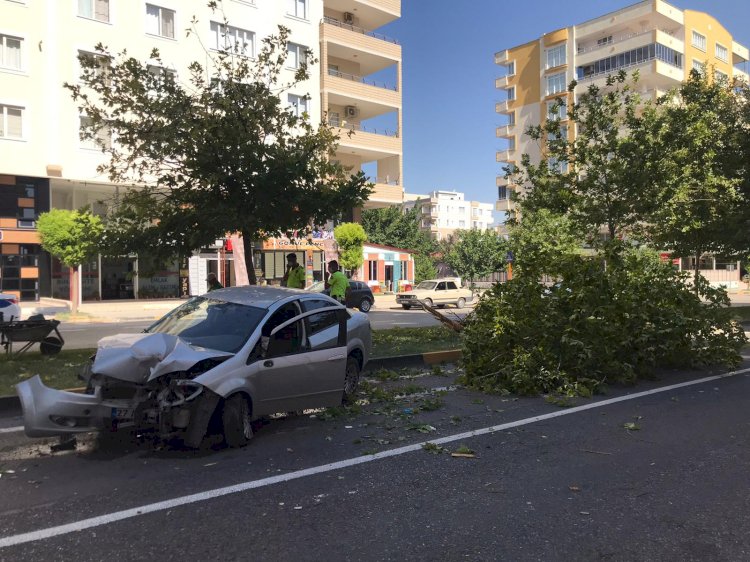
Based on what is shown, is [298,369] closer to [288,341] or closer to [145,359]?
[288,341]

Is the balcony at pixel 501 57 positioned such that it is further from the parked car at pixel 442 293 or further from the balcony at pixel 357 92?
the parked car at pixel 442 293

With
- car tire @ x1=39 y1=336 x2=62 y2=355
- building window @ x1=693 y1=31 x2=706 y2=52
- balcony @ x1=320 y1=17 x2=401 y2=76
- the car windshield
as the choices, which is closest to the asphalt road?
car tire @ x1=39 y1=336 x2=62 y2=355

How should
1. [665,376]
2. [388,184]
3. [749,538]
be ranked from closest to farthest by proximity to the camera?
1. [749,538]
2. [665,376]
3. [388,184]

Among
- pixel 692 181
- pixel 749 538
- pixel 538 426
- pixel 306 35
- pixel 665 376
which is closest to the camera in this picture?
pixel 749 538

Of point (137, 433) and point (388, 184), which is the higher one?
point (388, 184)

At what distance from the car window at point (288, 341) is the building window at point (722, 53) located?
6634 cm

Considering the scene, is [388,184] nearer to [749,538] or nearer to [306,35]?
[306,35]

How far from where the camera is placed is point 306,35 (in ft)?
116

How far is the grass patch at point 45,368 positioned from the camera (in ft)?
25.6

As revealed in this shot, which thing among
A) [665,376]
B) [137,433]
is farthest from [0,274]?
[665,376]

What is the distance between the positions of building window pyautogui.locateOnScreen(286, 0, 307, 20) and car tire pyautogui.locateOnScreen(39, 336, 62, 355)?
28609 mm

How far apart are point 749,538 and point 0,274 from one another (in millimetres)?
29714

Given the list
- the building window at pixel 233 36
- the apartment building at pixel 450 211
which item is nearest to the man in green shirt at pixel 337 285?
the building window at pixel 233 36

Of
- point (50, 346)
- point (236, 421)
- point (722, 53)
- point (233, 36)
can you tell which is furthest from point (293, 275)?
point (722, 53)
